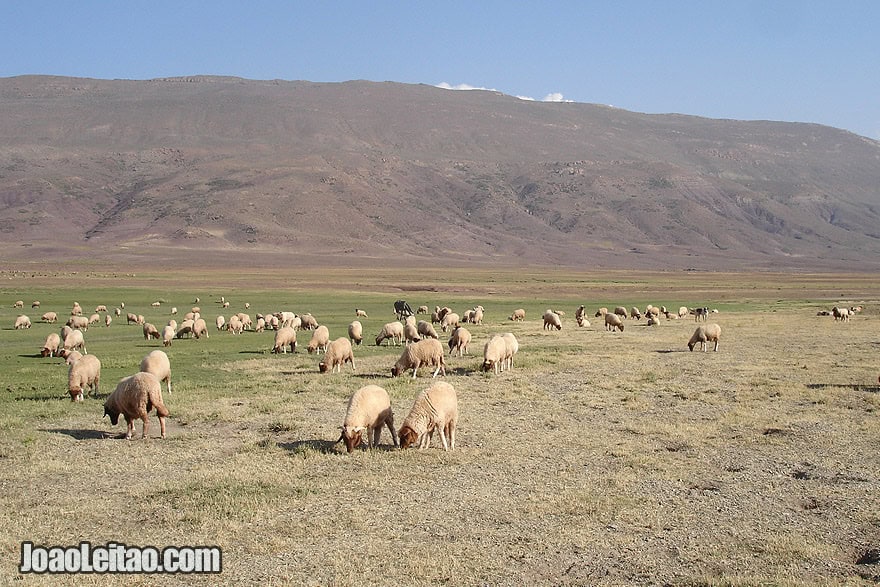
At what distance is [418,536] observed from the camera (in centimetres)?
1019

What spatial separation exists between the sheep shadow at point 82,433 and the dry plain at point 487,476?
10cm

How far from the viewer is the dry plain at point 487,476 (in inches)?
371

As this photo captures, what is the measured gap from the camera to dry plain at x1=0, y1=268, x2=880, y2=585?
9.43m

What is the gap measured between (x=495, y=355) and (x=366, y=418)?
1020 centimetres

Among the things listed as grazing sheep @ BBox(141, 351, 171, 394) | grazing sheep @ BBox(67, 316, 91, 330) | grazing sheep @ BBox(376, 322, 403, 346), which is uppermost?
grazing sheep @ BBox(141, 351, 171, 394)

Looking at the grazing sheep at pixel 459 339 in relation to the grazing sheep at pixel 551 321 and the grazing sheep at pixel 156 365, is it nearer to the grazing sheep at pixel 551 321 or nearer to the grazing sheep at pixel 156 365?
the grazing sheep at pixel 156 365

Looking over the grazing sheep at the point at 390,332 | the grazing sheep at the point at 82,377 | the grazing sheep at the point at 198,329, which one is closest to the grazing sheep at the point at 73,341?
the grazing sheep at the point at 198,329

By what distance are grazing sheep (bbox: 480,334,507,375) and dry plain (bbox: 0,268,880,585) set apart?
79 cm

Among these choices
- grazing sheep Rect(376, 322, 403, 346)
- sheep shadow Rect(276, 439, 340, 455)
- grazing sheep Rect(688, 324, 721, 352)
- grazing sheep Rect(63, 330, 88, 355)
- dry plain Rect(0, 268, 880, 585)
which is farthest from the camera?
grazing sheep Rect(376, 322, 403, 346)

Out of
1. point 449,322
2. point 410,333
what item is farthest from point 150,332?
point 449,322

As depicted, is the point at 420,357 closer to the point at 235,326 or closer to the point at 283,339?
the point at 283,339

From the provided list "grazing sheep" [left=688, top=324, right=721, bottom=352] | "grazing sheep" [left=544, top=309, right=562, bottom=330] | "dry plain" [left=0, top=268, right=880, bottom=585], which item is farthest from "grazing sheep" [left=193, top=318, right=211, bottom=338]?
"grazing sheep" [left=688, top=324, right=721, bottom=352]

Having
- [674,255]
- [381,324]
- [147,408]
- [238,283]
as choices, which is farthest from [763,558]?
[674,255]

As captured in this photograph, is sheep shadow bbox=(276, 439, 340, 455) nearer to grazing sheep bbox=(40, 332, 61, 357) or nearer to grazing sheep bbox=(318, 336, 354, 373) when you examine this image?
grazing sheep bbox=(318, 336, 354, 373)
